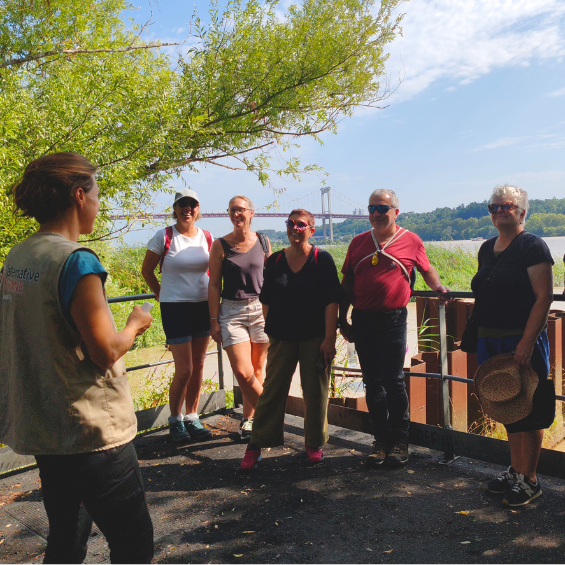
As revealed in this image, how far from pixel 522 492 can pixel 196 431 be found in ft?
7.51

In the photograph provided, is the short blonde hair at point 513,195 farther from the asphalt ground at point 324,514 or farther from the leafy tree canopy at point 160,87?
the leafy tree canopy at point 160,87

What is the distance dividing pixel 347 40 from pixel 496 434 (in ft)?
30.8

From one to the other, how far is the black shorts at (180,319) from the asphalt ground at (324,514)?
0.85m

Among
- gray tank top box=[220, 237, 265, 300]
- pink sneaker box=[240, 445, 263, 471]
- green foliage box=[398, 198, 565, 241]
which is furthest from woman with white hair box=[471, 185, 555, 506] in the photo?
green foliage box=[398, 198, 565, 241]

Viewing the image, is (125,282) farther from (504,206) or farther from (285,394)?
(504,206)

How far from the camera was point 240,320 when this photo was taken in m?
3.90

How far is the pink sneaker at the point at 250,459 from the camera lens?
3.52 metres

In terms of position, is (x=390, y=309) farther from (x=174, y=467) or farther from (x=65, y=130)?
(x=65, y=130)

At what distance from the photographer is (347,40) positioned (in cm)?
1209

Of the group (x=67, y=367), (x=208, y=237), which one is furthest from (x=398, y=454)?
(x=67, y=367)

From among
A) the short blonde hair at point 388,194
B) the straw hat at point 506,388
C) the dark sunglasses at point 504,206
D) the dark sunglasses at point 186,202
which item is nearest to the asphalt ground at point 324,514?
the straw hat at point 506,388

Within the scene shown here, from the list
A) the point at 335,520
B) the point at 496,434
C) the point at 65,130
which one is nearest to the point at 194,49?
the point at 65,130

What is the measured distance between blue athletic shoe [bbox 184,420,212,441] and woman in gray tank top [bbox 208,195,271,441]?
0.49m

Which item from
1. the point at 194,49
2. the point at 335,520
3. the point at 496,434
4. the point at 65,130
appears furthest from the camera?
the point at 194,49
